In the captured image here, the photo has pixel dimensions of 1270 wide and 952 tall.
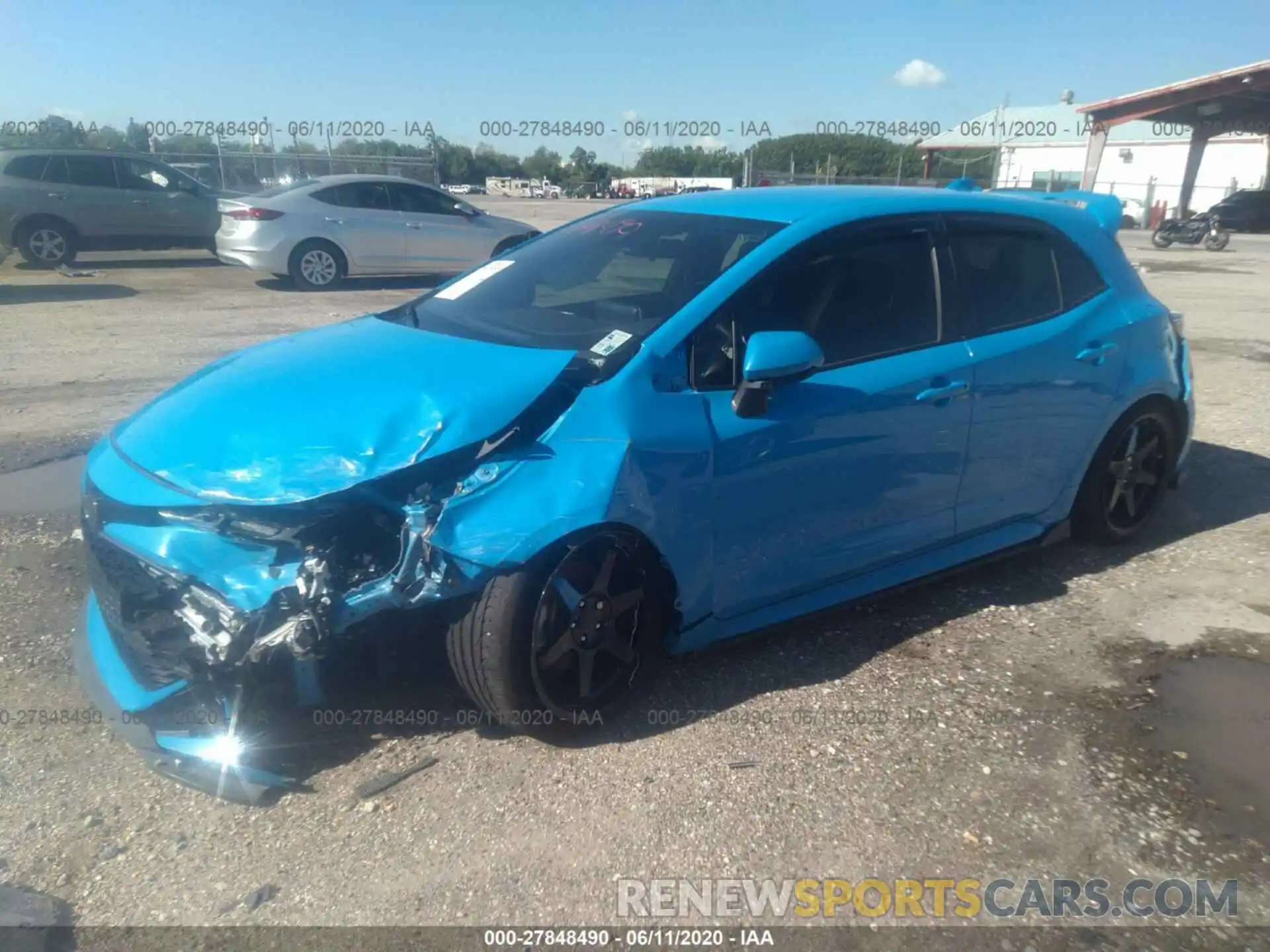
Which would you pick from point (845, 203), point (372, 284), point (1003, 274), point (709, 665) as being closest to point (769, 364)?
point (845, 203)

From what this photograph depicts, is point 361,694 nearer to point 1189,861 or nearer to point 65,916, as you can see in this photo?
point 65,916

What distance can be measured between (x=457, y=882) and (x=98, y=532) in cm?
156

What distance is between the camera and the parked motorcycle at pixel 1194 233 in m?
24.0

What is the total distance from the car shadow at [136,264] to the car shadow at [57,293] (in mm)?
2079

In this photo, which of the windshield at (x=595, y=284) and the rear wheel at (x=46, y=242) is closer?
the windshield at (x=595, y=284)

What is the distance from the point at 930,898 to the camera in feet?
7.98

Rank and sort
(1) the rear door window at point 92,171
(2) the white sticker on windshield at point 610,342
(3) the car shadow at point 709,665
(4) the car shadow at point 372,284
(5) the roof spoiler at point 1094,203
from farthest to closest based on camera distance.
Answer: (1) the rear door window at point 92,171
(4) the car shadow at point 372,284
(5) the roof spoiler at point 1094,203
(2) the white sticker on windshield at point 610,342
(3) the car shadow at point 709,665

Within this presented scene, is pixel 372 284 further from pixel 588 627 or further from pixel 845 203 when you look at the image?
pixel 588 627

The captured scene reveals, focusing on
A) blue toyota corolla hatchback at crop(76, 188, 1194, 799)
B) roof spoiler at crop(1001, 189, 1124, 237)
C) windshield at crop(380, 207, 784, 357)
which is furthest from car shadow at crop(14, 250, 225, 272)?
roof spoiler at crop(1001, 189, 1124, 237)

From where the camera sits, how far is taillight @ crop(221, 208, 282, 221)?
12094mm

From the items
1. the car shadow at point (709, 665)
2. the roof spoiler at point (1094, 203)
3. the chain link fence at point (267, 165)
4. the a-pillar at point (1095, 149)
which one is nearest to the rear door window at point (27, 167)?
the chain link fence at point (267, 165)

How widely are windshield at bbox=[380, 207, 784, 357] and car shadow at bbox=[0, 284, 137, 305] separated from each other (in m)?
9.57

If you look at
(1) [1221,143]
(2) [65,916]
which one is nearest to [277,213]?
(2) [65,916]

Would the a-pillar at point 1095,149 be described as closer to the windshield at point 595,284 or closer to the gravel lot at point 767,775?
the gravel lot at point 767,775
